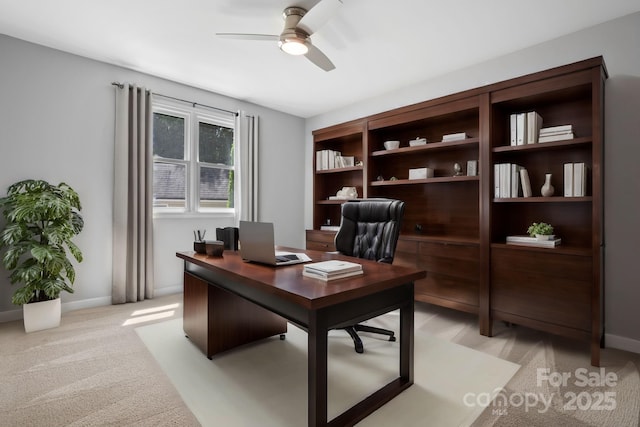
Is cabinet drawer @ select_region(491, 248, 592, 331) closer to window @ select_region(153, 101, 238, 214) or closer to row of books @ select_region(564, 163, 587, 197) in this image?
row of books @ select_region(564, 163, 587, 197)

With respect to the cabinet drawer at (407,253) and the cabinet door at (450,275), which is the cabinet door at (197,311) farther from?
the cabinet door at (450,275)

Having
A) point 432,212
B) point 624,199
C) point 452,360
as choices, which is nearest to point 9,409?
point 452,360

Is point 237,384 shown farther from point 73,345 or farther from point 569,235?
point 569,235

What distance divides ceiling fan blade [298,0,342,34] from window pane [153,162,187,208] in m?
2.48

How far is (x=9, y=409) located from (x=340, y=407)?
174cm

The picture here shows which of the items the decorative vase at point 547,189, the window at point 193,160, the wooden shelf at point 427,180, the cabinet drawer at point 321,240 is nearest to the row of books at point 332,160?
the wooden shelf at point 427,180

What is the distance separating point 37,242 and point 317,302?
2.83m

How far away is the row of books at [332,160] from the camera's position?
4406 mm

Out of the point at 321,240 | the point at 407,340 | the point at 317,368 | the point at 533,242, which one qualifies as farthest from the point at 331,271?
the point at 321,240

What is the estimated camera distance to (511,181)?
2.69m

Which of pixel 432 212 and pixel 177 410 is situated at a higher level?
pixel 432 212

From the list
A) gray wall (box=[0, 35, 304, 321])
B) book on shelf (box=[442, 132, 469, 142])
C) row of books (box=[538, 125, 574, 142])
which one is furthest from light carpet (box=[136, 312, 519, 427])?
book on shelf (box=[442, 132, 469, 142])

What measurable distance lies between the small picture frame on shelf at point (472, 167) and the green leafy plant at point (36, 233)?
381 centimetres

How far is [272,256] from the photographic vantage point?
1.79 meters
